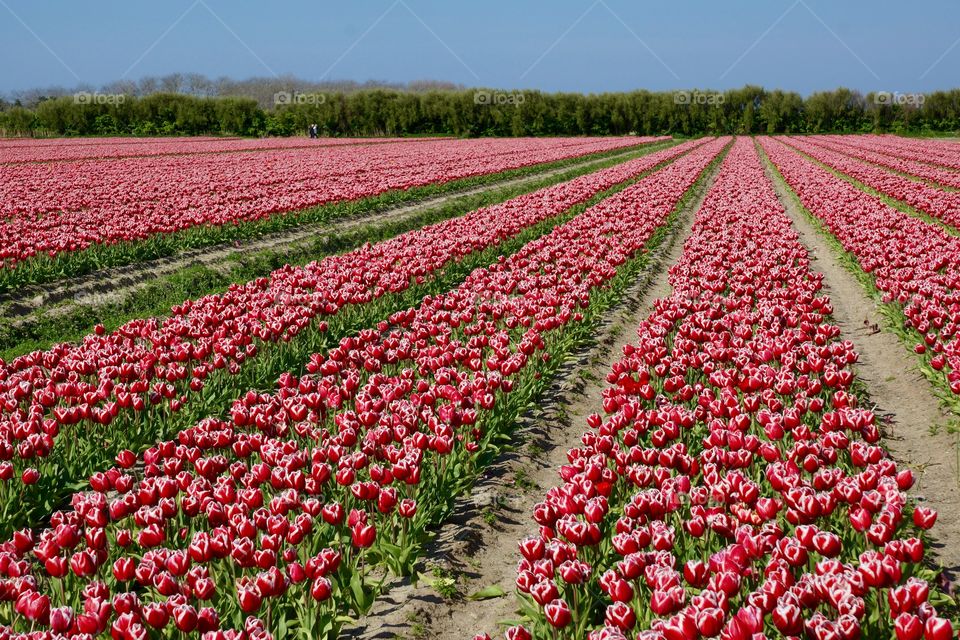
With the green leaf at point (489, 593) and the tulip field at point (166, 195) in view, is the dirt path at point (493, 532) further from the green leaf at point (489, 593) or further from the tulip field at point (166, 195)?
the tulip field at point (166, 195)

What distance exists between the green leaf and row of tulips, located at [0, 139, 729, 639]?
488 mm

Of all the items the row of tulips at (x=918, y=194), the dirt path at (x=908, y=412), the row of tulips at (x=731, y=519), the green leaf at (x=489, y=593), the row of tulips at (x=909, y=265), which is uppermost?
the row of tulips at (x=918, y=194)

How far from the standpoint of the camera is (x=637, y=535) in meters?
4.05

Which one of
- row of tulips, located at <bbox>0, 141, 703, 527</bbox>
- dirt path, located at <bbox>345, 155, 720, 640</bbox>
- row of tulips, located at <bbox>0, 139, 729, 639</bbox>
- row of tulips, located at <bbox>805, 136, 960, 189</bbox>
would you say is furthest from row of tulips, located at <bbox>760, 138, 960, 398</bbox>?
row of tulips, located at <bbox>805, 136, 960, 189</bbox>

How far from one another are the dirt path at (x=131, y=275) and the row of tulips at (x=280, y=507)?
7.00m

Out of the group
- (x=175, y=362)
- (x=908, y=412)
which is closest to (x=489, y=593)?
(x=175, y=362)

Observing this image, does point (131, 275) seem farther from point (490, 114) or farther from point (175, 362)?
point (490, 114)

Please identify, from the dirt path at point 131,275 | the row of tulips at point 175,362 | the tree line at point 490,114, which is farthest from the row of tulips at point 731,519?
the tree line at point 490,114

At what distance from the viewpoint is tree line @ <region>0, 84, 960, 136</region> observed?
89.4 metres

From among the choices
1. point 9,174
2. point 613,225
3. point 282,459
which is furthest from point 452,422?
point 9,174

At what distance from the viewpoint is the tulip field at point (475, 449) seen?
148 inches

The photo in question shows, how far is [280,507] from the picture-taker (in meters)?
4.50

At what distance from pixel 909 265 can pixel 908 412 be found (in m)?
5.71

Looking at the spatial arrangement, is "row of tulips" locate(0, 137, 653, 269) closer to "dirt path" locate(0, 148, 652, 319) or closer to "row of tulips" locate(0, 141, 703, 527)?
"dirt path" locate(0, 148, 652, 319)
